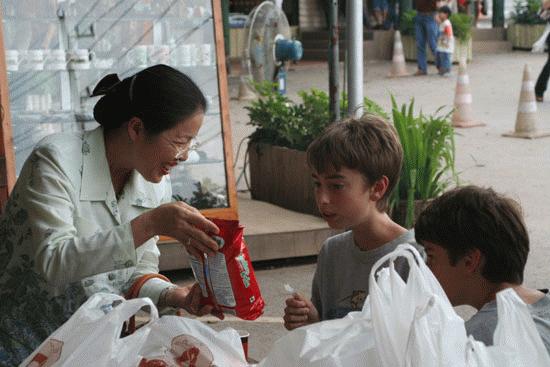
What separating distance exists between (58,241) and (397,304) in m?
0.97

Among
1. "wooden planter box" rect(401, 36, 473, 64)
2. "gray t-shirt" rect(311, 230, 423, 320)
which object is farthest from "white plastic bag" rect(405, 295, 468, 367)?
"wooden planter box" rect(401, 36, 473, 64)

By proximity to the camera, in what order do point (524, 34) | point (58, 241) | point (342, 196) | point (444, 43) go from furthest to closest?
point (524, 34), point (444, 43), point (342, 196), point (58, 241)

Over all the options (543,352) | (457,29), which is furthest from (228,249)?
(457,29)

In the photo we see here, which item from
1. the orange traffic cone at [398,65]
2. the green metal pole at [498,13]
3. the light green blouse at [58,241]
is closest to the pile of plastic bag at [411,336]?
the light green blouse at [58,241]

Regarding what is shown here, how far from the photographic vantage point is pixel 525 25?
21.5 m

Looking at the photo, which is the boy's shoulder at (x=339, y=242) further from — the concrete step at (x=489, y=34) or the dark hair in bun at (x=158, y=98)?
the concrete step at (x=489, y=34)

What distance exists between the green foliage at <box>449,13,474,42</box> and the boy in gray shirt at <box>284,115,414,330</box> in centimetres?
1637

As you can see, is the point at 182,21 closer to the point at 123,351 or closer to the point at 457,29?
the point at 123,351

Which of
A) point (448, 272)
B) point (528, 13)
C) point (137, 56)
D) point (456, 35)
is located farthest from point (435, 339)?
point (528, 13)

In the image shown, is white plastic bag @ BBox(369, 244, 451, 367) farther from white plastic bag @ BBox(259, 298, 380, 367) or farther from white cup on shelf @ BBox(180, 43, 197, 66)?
white cup on shelf @ BBox(180, 43, 197, 66)

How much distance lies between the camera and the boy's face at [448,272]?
8.32 feet

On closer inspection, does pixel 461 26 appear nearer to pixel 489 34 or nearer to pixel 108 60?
pixel 489 34

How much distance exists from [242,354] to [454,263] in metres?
0.55

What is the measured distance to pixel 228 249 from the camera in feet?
8.72
